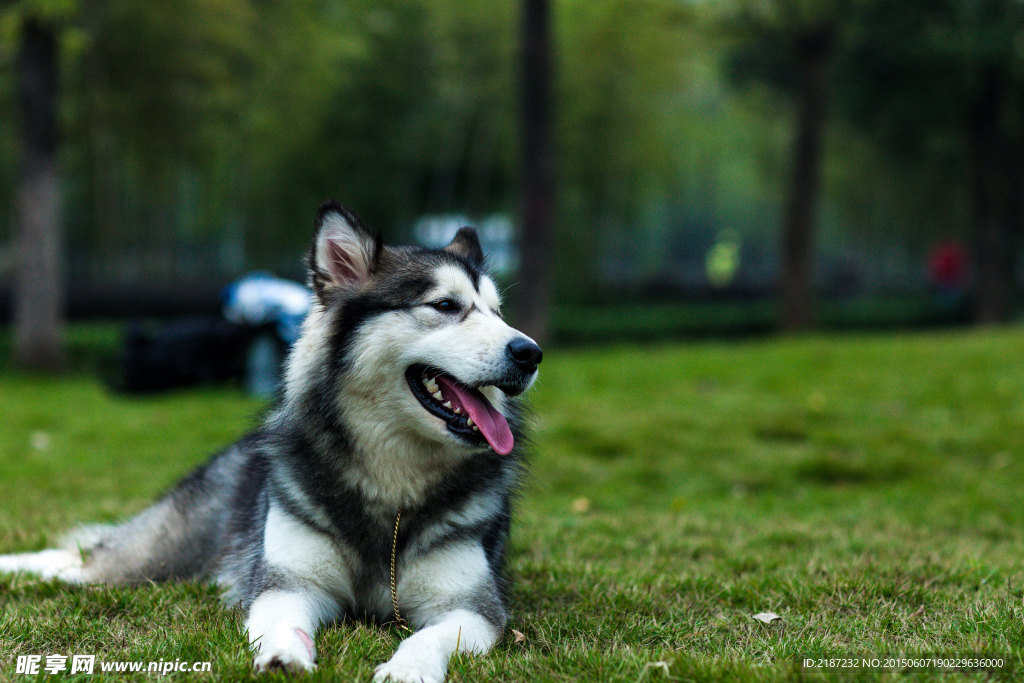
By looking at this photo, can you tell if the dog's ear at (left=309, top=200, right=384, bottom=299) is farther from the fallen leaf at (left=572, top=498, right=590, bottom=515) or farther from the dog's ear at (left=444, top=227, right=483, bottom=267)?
the fallen leaf at (left=572, top=498, right=590, bottom=515)

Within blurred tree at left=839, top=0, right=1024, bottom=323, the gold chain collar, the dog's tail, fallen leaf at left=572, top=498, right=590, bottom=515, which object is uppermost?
blurred tree at left=839, top=0, right=1024, bottom=323

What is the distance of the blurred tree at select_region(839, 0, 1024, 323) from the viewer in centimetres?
1477

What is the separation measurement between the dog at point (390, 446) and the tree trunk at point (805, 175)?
12594 mm

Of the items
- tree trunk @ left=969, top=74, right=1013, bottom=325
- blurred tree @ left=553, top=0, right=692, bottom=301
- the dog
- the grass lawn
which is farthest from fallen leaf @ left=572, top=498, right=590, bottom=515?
tree trunk @ left=969, top=74, right=1013, bottom=325

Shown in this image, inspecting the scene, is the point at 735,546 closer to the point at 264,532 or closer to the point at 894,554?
the point at 894,554

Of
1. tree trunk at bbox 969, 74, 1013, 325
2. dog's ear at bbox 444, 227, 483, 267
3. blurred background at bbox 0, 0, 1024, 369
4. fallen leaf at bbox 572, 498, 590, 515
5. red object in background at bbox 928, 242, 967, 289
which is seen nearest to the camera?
dog's ear at bbox 444, 227, 483, 267

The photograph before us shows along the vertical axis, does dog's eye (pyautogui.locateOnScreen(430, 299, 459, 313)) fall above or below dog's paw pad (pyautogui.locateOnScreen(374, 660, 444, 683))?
above

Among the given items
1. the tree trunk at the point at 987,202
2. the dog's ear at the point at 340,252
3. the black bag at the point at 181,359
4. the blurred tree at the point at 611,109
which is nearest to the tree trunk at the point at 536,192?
the black bag at the point at 181,359

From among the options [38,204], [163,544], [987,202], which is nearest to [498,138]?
[987,202]

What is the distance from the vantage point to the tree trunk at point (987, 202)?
56.8 ft

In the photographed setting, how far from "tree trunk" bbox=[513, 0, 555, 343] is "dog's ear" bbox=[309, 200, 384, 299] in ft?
27.8

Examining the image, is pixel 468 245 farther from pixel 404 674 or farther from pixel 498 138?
pixel 498 138

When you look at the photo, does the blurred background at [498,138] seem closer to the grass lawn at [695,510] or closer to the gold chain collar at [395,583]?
the grass lawn at [695,510]

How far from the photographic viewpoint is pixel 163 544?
127 inches
